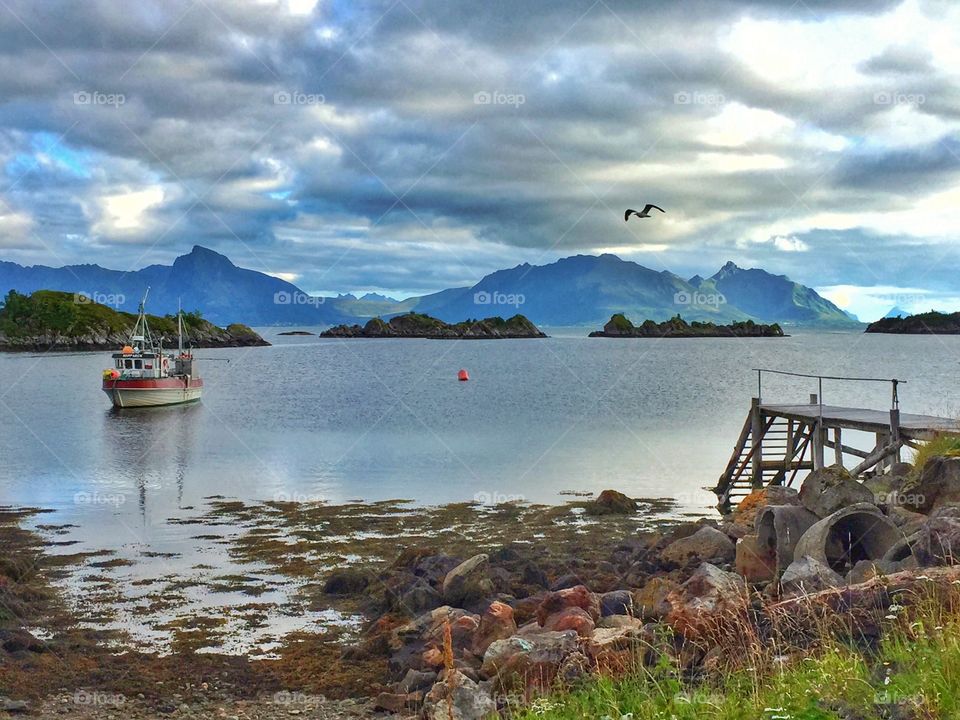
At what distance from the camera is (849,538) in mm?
13703

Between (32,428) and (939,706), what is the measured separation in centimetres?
6461

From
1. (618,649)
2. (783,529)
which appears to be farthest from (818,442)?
(618,649)

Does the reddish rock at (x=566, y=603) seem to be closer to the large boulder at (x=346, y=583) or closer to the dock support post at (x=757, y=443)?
the large boulder at (x=346, y=583)

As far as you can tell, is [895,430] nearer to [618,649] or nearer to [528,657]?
[618,649]

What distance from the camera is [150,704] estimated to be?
1276 centimetres

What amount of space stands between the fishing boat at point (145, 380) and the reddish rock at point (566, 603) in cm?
6467

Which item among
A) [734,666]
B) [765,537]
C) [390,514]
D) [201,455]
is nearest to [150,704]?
[734,666]

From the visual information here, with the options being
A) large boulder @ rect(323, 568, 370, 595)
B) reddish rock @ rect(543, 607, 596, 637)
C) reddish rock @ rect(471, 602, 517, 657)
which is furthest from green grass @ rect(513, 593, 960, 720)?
large boulder @ rect(323, 568, 370, 595)

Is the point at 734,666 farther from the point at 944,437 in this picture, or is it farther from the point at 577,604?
the point at 944,437

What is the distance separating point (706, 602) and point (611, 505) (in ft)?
60.5

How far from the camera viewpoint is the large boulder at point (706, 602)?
1027 centimetres

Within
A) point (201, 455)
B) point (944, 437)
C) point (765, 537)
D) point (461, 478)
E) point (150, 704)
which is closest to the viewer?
point (150, 704)

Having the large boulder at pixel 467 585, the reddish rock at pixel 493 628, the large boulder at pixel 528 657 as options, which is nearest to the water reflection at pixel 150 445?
A: the large boulder at pixel 467 585

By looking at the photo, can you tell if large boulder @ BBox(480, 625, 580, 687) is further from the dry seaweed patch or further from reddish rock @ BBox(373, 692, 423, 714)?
the dry seaweed patch
